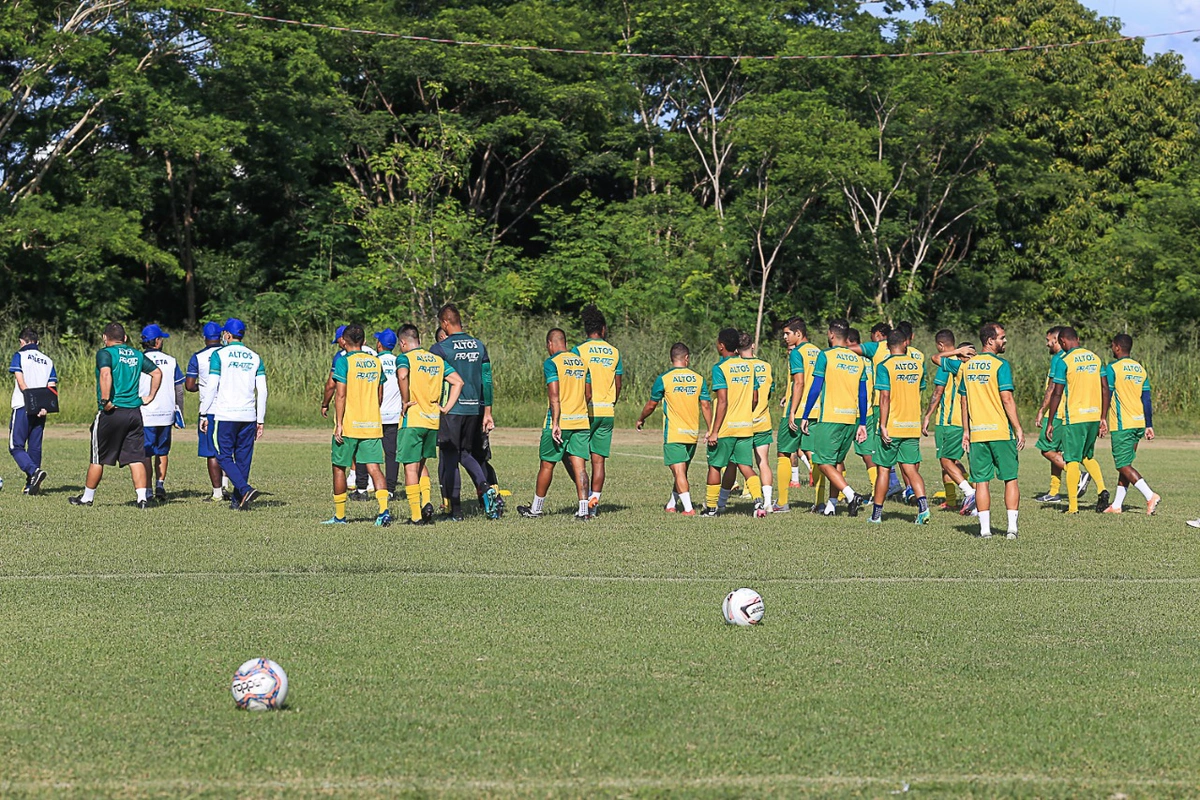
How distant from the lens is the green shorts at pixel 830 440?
49.3ft

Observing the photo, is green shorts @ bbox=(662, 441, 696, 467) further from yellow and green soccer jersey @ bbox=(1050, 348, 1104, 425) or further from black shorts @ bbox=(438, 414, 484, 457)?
yellow and green soccer jersey @ bbox=(1050, 348, 1104, 425)

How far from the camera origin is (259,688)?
21.3 ft

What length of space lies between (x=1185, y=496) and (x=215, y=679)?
1485 centimetres

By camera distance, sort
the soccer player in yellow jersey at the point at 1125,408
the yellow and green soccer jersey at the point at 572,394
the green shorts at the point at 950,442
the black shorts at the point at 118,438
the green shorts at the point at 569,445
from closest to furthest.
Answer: the yellow and green soccer jersey at the point at 572,394
the green shorts at the point at 569,445
the black shorts at the point at 118,438
the green shorts at the point at 950,442
the soccer player in yellow jersey at the point at 1125,408

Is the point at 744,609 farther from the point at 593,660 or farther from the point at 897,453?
the point at 897,453

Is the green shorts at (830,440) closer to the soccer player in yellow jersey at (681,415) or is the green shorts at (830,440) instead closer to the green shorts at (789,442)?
the green shorts at (789,442)

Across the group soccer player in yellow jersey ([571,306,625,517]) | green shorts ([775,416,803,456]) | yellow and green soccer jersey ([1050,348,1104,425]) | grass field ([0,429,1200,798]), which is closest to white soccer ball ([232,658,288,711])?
grass field ([0,429,1200,798])

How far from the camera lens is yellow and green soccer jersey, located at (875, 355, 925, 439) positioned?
1497 cm

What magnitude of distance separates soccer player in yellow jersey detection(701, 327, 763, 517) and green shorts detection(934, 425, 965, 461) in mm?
2100

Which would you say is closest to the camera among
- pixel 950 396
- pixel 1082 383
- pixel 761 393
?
pixel 761 393

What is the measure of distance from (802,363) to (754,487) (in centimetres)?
144

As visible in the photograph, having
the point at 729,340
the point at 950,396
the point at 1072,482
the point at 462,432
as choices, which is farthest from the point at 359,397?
the point at 1072,482

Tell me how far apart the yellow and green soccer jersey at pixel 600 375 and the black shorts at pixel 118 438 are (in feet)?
15.7

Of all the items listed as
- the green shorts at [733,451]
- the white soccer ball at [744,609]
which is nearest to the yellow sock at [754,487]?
the green shorts at [733,451]
